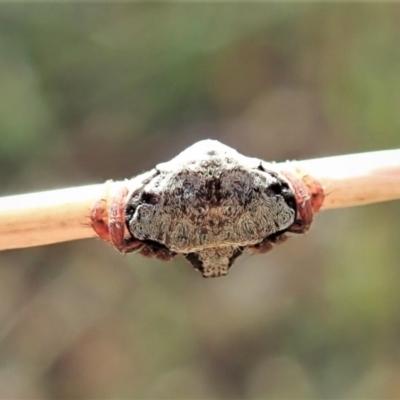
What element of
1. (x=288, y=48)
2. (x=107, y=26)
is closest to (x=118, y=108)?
(x=107, y=26)

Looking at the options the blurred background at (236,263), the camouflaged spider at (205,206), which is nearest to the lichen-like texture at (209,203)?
the camouflaged spider at (205,206)

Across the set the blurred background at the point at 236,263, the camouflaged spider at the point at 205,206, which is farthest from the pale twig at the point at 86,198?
the blurred background at the point at 236,263

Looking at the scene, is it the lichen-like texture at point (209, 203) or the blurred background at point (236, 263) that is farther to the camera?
the blurred background at point (236, 263)

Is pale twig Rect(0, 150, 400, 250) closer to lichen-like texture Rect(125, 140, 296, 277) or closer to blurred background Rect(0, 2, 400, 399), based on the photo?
lichen-like texture Rect(125, 140, 296, 277)

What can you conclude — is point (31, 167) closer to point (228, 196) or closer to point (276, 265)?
point (276, 265)

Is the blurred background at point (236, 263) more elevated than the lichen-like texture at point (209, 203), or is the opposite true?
the blurred background at point (236, 263)

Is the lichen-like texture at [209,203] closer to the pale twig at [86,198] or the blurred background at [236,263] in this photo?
the pale twig at [86,198]

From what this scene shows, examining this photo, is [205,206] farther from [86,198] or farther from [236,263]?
[236,263]
